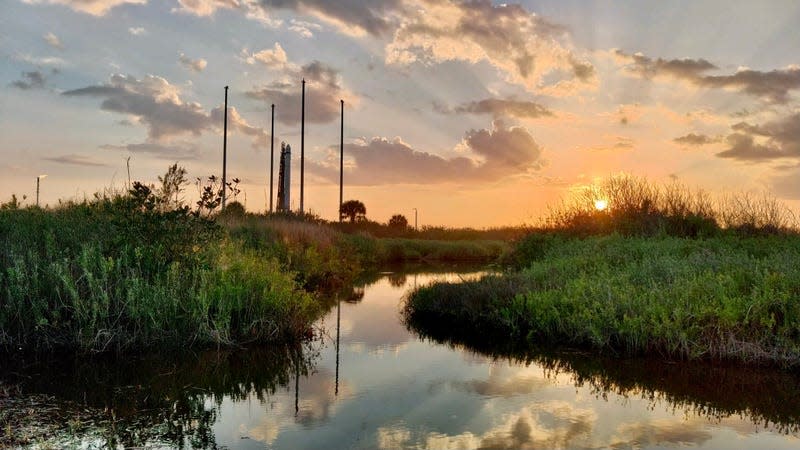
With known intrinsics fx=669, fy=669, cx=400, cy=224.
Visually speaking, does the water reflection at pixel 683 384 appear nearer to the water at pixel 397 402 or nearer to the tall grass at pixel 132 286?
the water at pixel 397 402

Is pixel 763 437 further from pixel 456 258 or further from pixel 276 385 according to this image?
pixel 456 258

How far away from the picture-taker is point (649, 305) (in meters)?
10.7

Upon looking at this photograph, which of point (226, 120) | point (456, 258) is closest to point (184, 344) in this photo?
point (456, 258)

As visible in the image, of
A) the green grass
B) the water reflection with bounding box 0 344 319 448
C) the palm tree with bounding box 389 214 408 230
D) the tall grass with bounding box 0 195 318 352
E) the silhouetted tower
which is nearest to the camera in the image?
the water reflection with bounding box 0 344 319 448

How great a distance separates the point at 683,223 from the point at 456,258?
20.4 metres

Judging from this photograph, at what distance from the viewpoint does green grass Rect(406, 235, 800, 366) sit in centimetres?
975

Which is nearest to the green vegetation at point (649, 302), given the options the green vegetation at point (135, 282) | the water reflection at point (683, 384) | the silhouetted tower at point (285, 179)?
the water reflection at point (683, 384)

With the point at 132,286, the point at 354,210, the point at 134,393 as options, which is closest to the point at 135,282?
the point at 132,286

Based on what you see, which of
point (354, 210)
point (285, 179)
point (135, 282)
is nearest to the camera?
point (135, 282)

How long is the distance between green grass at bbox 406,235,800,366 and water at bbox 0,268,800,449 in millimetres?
568

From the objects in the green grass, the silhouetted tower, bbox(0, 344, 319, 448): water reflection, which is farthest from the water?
the silhouetted tower

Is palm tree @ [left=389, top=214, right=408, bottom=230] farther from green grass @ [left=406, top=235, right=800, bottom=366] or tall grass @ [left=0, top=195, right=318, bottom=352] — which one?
tall grass @ [left=0, top=195, right=318, bottom=352]

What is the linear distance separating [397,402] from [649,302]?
16.9 ft

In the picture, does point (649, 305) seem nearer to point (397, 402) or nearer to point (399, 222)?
point (397, 402)
